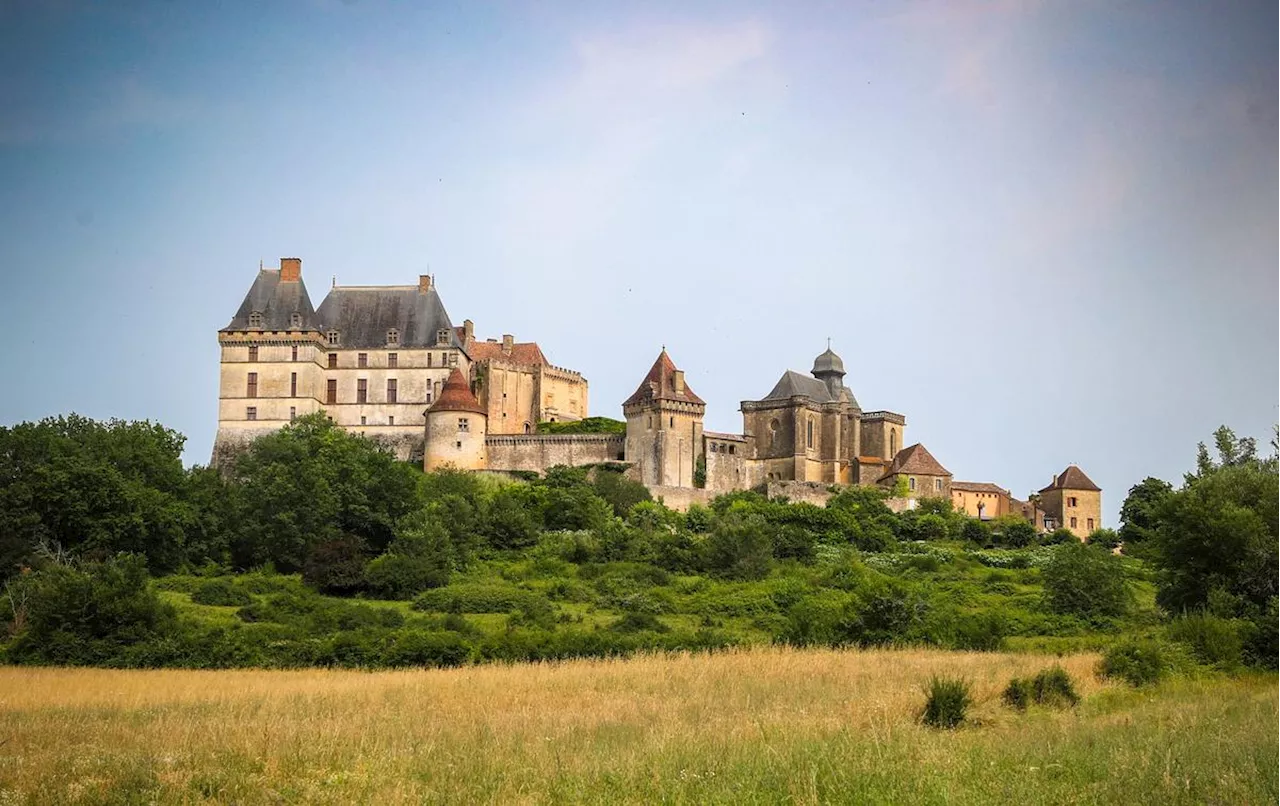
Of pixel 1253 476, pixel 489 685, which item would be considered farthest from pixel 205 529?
pixel 1253 476

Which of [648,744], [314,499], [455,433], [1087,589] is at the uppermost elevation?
[455,433]

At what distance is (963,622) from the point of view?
36.3 meters

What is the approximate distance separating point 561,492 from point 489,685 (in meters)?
39.1

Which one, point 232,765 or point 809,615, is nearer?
point 232,765

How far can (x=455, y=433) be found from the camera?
226ft

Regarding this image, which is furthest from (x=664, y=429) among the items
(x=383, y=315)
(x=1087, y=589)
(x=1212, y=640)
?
(x=1212, y=640)

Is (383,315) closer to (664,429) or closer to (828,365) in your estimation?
(664,429)

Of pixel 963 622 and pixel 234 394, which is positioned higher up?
pixel 234 394

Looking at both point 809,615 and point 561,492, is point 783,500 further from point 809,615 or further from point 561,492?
point 809,615

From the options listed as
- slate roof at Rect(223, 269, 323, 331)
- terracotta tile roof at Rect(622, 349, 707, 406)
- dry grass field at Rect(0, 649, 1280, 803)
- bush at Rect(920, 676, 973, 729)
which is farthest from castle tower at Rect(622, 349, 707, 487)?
bush at Rect(920, 676, 973, 729)

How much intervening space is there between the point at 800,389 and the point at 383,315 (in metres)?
22.8

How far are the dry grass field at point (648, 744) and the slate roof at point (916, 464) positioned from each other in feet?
164

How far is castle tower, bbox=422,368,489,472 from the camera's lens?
68.8 meters

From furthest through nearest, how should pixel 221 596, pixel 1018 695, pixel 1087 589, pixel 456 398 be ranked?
1. pixel 456 398
2. pixel 221 596
3. pixel 1087 589
4. pixel 1018 695
